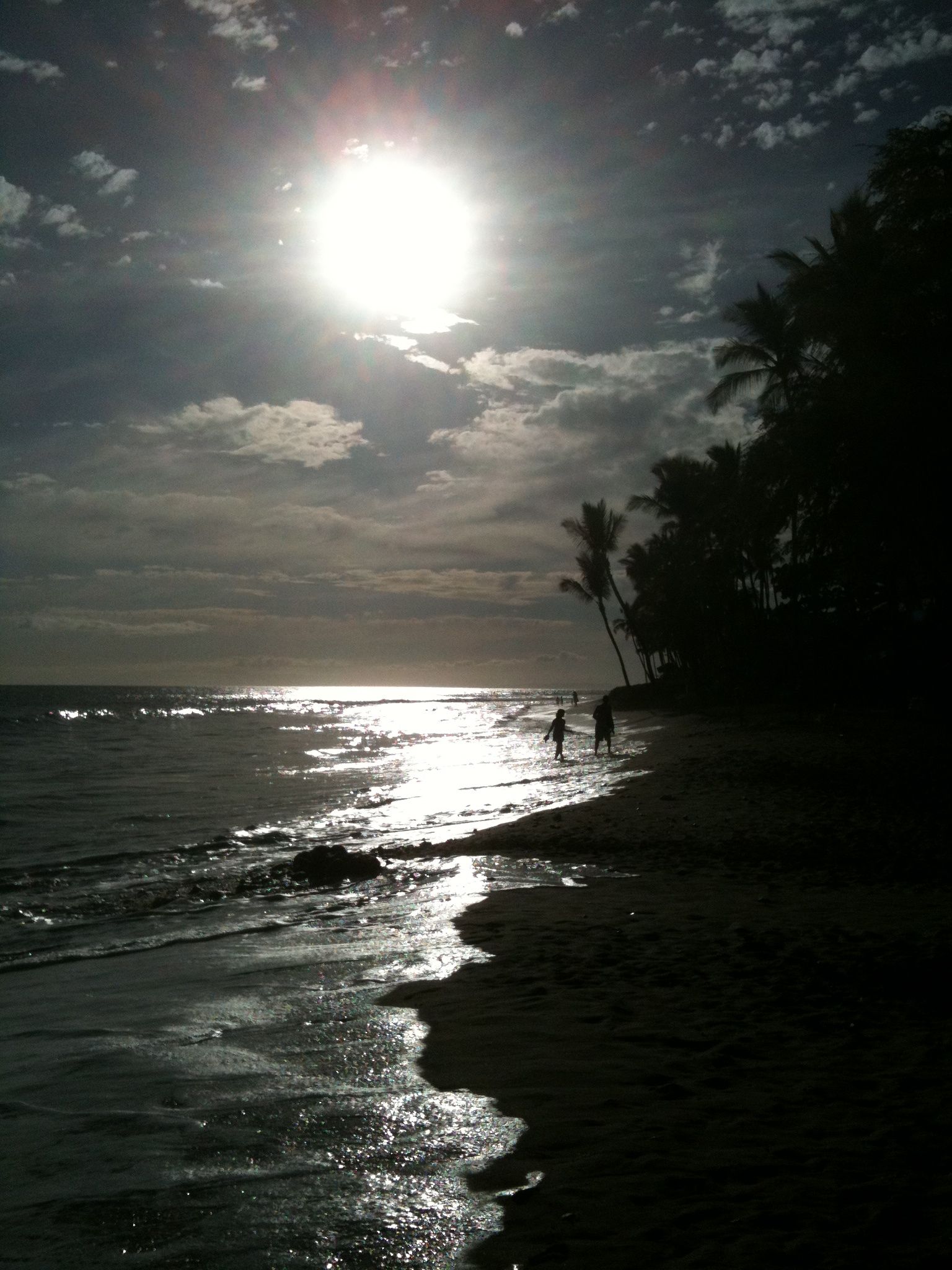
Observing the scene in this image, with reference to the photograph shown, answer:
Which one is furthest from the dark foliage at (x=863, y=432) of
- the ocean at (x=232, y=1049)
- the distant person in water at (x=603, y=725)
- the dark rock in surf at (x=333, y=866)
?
the dark rock in surf at (x=333, y=866)

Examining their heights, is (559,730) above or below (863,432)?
below

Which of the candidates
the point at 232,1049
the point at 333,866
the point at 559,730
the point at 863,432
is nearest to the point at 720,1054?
the point at 232,1049

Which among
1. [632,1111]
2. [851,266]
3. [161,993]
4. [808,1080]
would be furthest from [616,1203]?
[851,266]

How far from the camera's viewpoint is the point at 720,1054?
176 inches

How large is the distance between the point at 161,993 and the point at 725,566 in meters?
42.5

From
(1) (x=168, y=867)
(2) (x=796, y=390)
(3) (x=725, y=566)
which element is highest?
(2) (x=796, y=390)

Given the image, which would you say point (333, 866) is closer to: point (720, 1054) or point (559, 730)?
point (720, 1054)

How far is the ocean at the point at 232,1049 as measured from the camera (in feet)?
10.6

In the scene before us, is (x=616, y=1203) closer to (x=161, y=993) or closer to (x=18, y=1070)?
(x=18, y=1070)

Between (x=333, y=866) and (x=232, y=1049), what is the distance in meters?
6.11

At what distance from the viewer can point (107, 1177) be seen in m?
3.69

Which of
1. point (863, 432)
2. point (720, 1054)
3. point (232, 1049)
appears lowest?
point (232, 1049)

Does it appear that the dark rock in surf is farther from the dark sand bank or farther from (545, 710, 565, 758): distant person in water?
(545, 710, 565, 758): distant person in water

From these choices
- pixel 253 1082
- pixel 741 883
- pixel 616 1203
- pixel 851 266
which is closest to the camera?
pixel 616 1203
